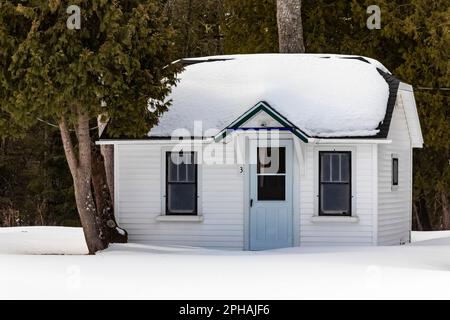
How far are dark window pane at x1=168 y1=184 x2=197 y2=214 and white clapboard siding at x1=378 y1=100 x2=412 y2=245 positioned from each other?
3982 millimetres

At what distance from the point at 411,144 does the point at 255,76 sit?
15.0 feet

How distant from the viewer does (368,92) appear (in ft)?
72.6

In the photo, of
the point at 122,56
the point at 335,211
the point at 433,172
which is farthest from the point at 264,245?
the point at 433,172

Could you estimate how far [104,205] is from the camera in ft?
71.7

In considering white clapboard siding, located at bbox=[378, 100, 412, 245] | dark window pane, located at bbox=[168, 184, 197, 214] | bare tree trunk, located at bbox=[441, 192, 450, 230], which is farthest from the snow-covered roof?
bare tree trunk, located at bbox=[441, 192, 450, 230]

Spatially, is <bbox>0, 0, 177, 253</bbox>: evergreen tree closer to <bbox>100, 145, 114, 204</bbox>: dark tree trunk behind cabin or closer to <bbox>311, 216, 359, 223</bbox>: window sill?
<bbox>100, 145, 114, 204</bbox>: dark tree trunk behind cabin

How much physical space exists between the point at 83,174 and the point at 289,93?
498 cm

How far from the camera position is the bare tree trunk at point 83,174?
65.1 feet

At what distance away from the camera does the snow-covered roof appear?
2142 cm

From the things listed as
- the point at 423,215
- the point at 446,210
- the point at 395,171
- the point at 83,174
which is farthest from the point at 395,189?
the point at 423,215
